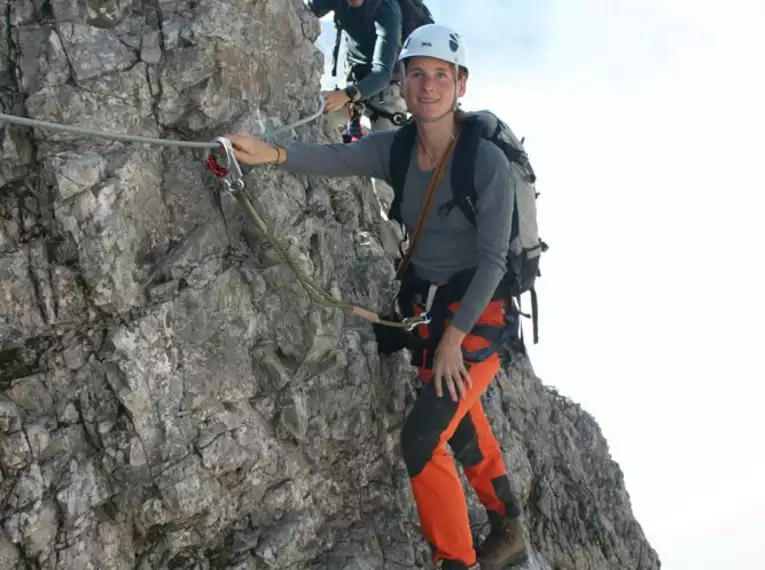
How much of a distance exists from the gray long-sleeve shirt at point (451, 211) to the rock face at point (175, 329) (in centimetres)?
78

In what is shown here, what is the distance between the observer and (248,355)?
7.02 m

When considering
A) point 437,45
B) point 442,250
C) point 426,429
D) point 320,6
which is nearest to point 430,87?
point 437,45

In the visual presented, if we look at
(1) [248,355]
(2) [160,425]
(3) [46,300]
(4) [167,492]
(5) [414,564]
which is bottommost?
(5) [414,564]

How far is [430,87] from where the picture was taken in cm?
634

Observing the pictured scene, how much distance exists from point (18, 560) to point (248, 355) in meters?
2.59

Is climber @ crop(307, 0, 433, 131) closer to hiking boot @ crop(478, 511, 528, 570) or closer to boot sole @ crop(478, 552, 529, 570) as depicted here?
hiking boot @ crop(478, 511, 528, 570)

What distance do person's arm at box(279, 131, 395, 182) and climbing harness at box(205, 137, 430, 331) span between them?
58cm

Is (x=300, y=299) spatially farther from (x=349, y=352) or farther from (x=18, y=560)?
(x=18, y=560)

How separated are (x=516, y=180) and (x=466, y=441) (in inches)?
104

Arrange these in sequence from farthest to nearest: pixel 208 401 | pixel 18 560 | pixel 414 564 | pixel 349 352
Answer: pixel 349 352
pixel 414 564
pixel 208 401
pixel 18 560

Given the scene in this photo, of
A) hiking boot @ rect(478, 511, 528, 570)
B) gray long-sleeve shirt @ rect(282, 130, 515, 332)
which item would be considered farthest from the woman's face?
hiking boot @ rect(478, 511, 528, 570)

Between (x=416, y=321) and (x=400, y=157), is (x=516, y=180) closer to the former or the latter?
(x=400, y=157)

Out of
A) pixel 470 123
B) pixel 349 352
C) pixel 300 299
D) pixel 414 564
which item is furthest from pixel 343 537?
pixel 470 123

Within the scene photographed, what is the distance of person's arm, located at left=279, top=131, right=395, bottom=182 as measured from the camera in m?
6.80
